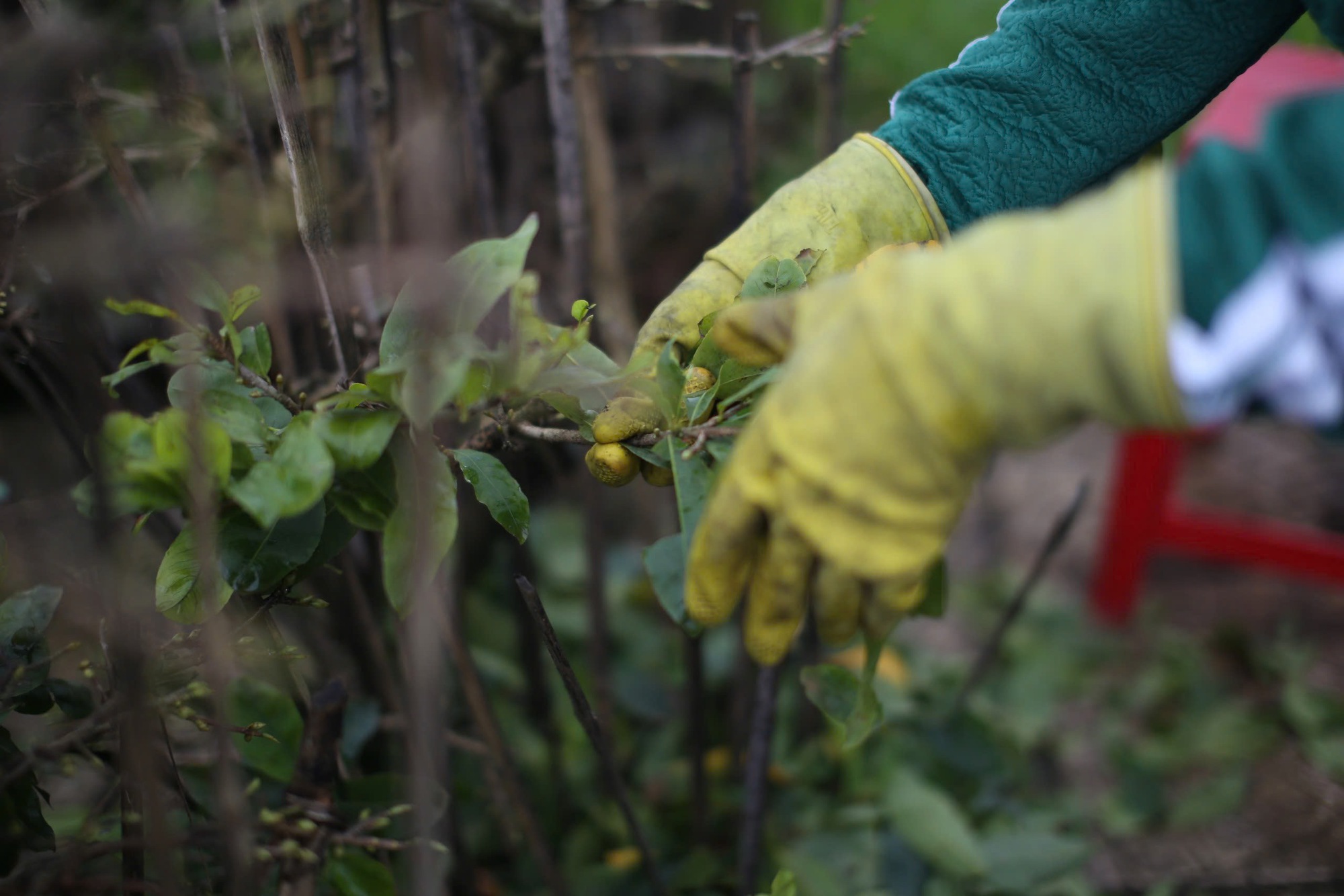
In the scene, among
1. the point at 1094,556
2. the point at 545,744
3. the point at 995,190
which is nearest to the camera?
the point at 995,190

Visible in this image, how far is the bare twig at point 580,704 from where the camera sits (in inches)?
34.8

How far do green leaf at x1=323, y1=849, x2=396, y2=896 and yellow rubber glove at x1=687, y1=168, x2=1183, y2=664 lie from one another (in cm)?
49

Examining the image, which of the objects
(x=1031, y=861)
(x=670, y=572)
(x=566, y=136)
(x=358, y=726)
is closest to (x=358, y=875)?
(x=358, y=726)

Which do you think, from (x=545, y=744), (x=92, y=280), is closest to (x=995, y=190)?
(x=92, y=280)

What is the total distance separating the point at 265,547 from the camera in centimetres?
80

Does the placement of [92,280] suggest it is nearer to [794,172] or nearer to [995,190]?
[995,190]

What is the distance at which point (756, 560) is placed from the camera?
0.81 meters

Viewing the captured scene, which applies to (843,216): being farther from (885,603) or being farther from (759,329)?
(885,603)

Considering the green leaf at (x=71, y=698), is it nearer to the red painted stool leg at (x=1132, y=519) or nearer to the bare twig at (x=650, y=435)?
the bare twig at (x=650, y=435)

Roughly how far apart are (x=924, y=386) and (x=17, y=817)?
2.94ft

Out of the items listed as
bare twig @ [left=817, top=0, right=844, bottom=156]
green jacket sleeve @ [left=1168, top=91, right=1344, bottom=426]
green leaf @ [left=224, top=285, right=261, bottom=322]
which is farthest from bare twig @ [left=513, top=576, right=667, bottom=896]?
bare twig @ [left=817, top=0, right=844, bottom=156]

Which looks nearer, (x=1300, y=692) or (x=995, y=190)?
(x=995, y=190)

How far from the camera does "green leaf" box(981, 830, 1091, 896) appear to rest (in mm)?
1476

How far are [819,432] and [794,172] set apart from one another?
2.09 meters
